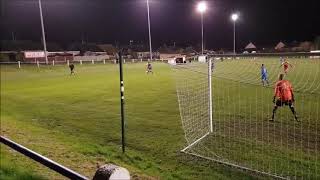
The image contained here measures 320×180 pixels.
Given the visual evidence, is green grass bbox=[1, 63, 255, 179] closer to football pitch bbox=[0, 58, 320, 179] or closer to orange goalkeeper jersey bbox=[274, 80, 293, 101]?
football pitch bbox=[0, 58, 320, 179]

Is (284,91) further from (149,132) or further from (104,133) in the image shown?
(104,133)

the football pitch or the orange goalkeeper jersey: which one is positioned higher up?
the orange goalkeeper jersey

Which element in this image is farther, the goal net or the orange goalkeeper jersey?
the orange goalkeeper jersey

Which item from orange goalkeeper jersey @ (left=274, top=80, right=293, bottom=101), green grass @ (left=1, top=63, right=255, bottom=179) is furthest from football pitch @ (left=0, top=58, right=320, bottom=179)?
orange goalkeeper jersey @ (left=274, top=80, right=293, bottom=101)

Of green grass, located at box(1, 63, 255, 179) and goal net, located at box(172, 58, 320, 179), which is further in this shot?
goal net, located at box(172, 58, 320, 179)

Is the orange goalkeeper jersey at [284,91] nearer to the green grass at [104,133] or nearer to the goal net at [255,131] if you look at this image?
the goal net at [255,131]

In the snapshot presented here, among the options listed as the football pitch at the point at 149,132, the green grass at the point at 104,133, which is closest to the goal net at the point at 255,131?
the football pitch at the point at 149,132

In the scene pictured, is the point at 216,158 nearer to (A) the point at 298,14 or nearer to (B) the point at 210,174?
(B) the point at 210,174

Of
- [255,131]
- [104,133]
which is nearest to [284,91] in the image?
[255,131]

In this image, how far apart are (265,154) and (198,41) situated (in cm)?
11803

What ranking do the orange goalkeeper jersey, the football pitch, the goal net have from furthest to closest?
the orange goalkeeper jersey, the goal net, the football pitch

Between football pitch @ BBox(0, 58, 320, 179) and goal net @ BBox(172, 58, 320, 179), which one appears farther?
goal net @ BBox(172, 58, 320, 179)

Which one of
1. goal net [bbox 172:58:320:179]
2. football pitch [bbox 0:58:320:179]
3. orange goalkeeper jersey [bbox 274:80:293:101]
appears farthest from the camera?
orange goalkeeper jersey [bbox 274:80:293:101]

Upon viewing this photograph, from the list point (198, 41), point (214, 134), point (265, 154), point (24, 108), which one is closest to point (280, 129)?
point (214, 134)
